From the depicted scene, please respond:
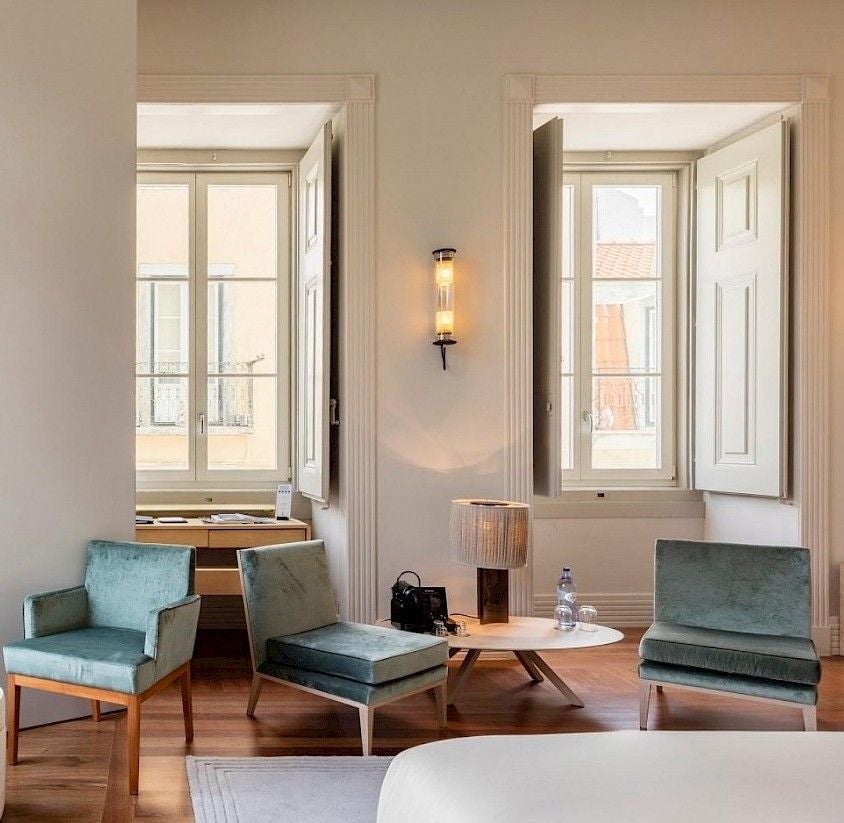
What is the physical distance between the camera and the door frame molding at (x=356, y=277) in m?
4.85

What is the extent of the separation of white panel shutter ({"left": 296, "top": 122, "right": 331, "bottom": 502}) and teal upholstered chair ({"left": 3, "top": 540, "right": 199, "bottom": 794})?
4.56 ft

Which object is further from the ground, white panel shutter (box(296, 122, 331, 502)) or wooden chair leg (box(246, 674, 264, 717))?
white panel shutter (box(296, 122, 331, 502))

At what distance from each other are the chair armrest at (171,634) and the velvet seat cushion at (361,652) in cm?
39

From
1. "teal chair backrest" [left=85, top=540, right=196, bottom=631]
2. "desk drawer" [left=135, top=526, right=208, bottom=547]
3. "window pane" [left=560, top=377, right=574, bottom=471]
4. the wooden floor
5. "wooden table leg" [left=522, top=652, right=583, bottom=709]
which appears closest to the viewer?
the wooden floor

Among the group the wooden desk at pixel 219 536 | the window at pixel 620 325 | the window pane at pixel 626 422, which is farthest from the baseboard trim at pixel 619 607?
the wooden desk at pixel 219 536

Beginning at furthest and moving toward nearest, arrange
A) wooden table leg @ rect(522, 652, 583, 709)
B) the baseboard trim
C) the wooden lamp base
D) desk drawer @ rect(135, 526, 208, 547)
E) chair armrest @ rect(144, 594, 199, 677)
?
the baseboard trim < desk drawer @ rect(135, 526, 208, 547) < the wooden lamp base < wooden table leg @ rect(522, 652, 583, 709) < chair armrest @ rect(144, 594, 199, 677)

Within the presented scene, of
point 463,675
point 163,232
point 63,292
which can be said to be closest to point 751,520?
point 463,675

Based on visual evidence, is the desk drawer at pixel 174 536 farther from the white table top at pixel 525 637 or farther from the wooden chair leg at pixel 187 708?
the white table top at pixel 525 637

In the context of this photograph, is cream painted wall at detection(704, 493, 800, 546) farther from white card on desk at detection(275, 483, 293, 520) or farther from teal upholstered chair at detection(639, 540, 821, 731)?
white card on desk at detection(275, 483, 293, 520)

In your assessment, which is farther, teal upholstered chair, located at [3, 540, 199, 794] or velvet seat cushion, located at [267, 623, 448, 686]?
velvet seat cushion, located at [267, 623, 448, 686]

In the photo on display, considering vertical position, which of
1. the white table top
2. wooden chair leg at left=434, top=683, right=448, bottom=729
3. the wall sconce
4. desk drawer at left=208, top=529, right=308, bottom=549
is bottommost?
wooden chair leg at left=434, top=683, right=448, bottom=729

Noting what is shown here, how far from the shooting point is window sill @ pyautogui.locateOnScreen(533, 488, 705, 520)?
5758 mm

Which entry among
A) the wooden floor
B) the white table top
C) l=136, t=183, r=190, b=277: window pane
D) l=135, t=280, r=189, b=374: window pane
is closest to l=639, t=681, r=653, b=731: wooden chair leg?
the wooden floor

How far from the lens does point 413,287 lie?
16.1 ft
